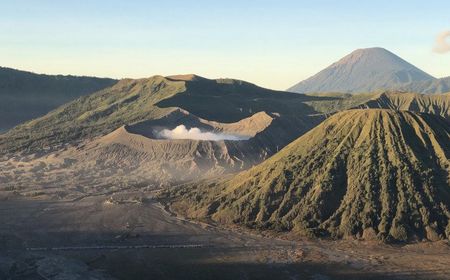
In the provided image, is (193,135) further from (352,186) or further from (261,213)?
(352,186)

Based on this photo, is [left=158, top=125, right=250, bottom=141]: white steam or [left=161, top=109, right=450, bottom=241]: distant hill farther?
[left=158, top=125, right=250, bottom=141]: white steam

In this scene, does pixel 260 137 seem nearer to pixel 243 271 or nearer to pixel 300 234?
pixel 300 234

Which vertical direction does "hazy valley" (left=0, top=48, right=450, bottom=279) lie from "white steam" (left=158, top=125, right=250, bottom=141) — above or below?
below

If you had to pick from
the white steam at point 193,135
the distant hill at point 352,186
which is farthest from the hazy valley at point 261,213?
the white steam at point 193,135

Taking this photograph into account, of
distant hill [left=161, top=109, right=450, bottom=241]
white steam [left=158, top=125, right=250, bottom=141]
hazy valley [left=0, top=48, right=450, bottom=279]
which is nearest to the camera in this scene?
hazy valley [left=0, top=48, right=450, bottom=279]

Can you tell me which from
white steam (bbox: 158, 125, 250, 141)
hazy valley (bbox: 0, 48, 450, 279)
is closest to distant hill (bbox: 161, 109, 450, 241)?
hazy valley (bbox: 0, 48, 450, 279)

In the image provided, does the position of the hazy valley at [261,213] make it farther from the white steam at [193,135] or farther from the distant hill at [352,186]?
the white steam at [193,135]

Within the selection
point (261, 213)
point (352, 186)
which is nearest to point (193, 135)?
point (261, 213)

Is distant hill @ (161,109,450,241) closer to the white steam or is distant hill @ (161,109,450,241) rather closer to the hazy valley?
the hazy valley
